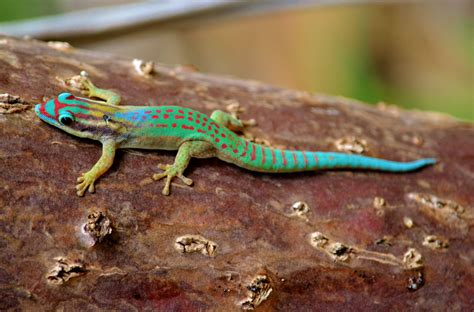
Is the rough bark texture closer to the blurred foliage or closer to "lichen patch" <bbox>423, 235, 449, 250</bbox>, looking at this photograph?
"lichen patch" <bbox>423, 235, 449, 250</bbox>

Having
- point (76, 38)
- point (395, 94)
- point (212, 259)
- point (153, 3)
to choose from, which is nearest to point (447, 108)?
point (395, 94)

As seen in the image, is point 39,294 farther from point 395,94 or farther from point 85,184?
point 395,94

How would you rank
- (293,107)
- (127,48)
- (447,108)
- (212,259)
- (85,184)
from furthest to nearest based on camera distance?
(127,48) → (447,108) → (293,107) → (212,259) → (85,184)

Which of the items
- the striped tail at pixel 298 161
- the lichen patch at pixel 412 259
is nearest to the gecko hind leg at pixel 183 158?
the striped tail at pixel 298 161

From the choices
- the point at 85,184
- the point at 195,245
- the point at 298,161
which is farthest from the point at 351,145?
the point at 85,184

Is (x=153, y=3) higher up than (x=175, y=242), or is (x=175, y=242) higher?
(x=153, y=3)

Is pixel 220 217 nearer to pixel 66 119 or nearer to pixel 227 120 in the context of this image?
pixel 227 120
